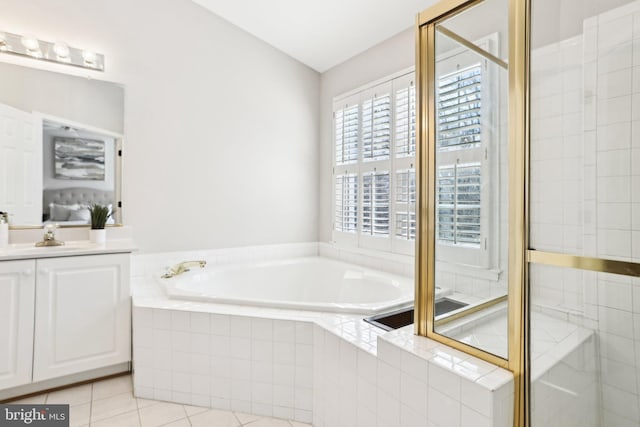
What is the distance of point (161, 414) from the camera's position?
5.92 feet

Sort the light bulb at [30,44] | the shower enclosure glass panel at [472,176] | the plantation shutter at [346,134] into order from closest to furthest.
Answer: the shower enclosure glass panel at [472,176], the light bulb at [30,44], the plantation shutter at [346,134]

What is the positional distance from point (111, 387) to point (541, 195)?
2.50m

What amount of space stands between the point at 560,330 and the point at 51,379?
260 cm

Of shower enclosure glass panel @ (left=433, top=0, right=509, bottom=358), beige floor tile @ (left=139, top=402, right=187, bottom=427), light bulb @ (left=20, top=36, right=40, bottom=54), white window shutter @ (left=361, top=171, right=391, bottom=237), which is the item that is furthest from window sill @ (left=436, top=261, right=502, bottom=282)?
light bulb @ (left=20, top=36, right=40, bottom=54)

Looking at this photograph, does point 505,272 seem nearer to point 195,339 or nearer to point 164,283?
point 195,339

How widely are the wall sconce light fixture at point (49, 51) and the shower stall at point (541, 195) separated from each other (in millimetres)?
2378

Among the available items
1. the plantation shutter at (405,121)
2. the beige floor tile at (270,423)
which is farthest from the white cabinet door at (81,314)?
the plantation shutter at (405,121)

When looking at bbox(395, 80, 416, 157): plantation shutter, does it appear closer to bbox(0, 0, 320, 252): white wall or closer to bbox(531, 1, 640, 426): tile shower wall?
bbox(0, 0, 320, 252): white wall

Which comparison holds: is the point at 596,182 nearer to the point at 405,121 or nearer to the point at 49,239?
the point at 405,121

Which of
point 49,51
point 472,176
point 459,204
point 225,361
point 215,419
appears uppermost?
point 49,51

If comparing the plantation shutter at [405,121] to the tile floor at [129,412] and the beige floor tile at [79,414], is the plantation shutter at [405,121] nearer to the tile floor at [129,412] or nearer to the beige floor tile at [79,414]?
the tile floor at [129,412]

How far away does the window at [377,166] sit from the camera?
2.63 metres

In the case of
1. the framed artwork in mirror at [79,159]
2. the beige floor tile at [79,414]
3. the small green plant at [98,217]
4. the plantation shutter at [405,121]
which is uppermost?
the plantation shutter at [405,121]

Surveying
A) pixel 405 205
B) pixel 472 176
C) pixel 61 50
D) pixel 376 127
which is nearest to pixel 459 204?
pixel 472 176
